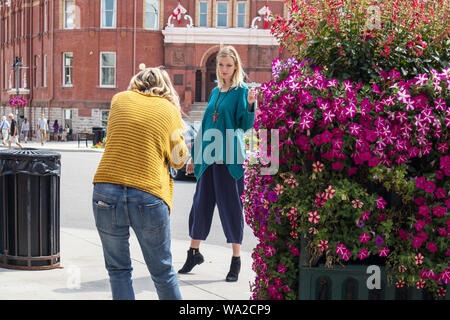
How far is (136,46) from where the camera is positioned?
128 feet

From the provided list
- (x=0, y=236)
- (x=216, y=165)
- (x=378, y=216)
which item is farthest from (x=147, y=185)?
(x=0, y=236)

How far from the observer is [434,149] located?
3.29 m

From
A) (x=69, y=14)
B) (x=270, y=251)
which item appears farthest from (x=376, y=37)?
(x=69, y=14)

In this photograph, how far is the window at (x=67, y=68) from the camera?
40.7 m

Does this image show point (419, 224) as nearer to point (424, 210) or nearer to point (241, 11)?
point (424, 210)

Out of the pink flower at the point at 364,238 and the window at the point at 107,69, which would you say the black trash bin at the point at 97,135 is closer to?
the window at the point at 107,69

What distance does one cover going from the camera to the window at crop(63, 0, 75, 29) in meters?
40.3

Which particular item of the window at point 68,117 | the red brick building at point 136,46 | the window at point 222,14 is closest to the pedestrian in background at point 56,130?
the window at point 68,117

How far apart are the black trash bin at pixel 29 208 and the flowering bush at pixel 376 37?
124 inches

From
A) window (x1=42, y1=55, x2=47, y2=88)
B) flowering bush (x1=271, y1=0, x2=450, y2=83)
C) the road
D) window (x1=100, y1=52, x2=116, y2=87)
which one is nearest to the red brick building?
window (x1=100, y1=52, x2=116, y2=87)

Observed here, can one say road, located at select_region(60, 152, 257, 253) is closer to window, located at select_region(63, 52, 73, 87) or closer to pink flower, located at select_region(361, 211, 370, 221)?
pink flower, located at select_region(361, 211, 370, 221)

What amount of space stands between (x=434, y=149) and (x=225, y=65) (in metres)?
2.71

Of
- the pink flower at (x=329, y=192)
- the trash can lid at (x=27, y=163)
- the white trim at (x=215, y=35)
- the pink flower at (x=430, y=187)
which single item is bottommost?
the trash can lid at (x=27, y=163)

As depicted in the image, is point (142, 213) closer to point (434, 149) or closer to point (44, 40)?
point (434, 149)
